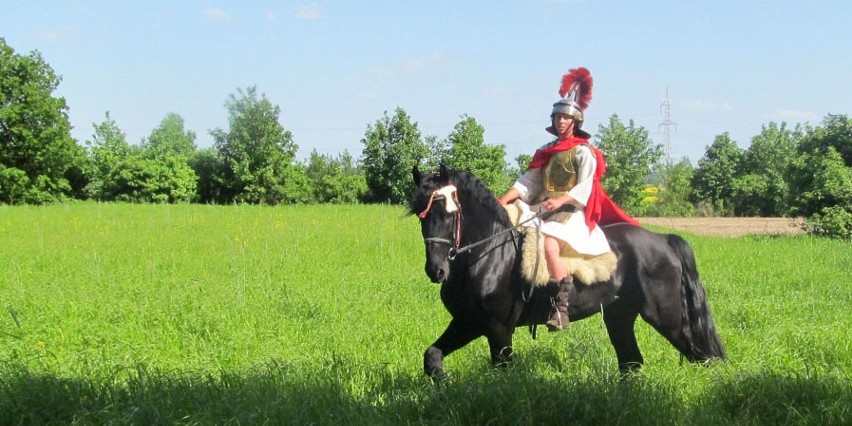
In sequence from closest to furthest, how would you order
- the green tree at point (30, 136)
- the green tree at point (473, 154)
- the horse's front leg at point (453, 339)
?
the horse's front leg at point (453, 339) → the green tree at point (473, 154) → the green tree at point (30, 136)

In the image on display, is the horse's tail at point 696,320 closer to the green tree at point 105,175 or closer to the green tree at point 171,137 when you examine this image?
the green tree at point 105,175

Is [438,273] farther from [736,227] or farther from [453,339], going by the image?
[736,227]

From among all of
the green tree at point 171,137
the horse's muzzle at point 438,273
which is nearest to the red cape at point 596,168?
the horse's muzzle at point 438,273

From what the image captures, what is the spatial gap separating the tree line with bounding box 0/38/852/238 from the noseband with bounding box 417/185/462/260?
2893cm

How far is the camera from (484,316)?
16.0ft

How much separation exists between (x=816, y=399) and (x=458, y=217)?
2.71 metres

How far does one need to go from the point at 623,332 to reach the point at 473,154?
93.7ft

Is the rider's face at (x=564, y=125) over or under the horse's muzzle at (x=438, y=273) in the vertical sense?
over

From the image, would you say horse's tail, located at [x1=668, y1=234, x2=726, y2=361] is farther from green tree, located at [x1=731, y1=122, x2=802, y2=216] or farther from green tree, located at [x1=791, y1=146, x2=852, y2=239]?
green tree, located at [x1=731, y1=122, x2=802, y2=216]

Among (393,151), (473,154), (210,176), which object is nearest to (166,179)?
(210,176)

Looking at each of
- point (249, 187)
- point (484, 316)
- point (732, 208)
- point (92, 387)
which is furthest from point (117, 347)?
point (732, 208)

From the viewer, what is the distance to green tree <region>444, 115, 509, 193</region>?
32219 mm

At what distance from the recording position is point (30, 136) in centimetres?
3906

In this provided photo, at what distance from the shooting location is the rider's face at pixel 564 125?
5293 mm
